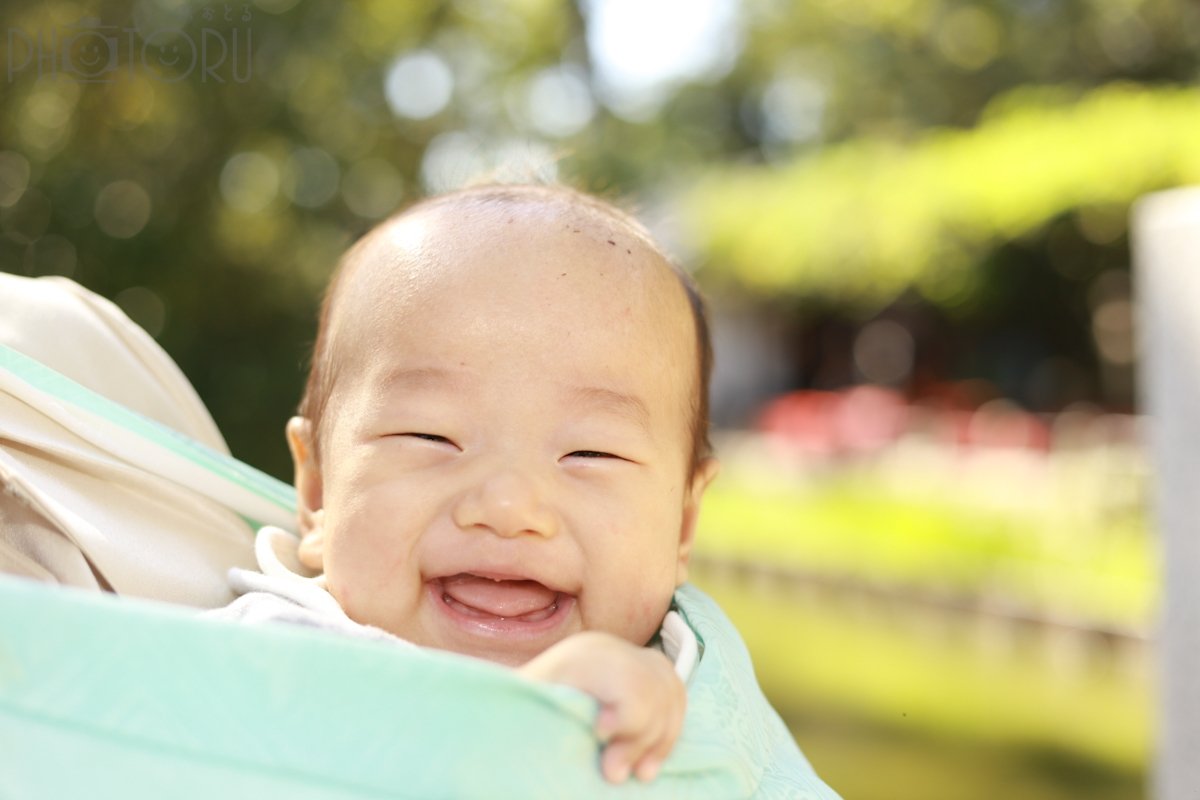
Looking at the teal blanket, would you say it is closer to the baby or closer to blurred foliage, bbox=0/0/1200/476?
the baby

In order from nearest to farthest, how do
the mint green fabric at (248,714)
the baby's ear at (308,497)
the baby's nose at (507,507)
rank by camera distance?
the mint green fabric at (248,714)
the baby's nose at (507,507)
the baby's ear at (308,497)

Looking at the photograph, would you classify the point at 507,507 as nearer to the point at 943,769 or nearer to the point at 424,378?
the point at 424,378

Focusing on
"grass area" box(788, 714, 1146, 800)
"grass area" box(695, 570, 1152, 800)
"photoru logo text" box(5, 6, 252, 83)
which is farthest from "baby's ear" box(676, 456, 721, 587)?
"photoru logo text" box(5, 6, 252, 83)

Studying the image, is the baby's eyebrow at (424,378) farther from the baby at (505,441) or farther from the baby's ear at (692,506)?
the baby's ear at (692,506)

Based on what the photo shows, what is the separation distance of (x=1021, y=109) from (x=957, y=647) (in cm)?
1372

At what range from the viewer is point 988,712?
751 cm

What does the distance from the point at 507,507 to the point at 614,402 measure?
8.1 inches

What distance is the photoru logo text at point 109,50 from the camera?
24.0 feet

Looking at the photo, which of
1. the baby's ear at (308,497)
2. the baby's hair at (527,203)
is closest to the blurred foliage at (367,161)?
the baby's hair at (527,203)

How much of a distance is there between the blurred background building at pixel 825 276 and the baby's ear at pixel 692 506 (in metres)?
0.49

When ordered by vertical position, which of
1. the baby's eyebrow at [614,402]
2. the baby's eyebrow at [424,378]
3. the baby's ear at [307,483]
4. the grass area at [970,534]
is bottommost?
the baby's ear at [307,483]

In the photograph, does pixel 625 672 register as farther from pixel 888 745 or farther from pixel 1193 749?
pixel 888 745

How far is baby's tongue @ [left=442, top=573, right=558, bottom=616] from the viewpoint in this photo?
1407 mm

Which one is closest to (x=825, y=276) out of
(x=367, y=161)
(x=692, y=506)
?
(x=367, y=161)
